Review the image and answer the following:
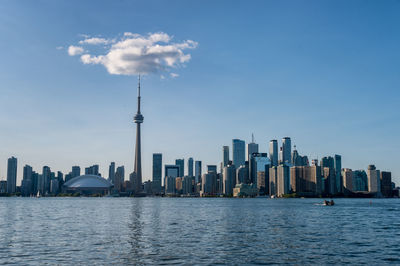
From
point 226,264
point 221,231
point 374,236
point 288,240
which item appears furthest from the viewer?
point 221,231

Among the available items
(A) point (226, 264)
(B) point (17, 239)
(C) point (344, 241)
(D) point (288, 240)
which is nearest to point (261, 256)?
(A) point (226, 264)

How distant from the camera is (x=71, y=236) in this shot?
63.4 m

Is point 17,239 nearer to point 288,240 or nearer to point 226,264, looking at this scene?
point 226,264

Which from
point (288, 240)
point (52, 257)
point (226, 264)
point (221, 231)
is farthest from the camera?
point (221, 231)

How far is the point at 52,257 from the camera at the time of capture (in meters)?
45.6

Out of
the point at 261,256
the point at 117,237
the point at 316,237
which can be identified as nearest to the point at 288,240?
the point at 316,237

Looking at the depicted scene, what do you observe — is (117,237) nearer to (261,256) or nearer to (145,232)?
(145,232)

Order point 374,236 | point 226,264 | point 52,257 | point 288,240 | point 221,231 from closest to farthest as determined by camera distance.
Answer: point 226,264, point 52,257, point 288,240, point 374,236, point 221,231

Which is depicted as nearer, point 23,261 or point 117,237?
point 23,261

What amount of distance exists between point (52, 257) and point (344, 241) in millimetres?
38634

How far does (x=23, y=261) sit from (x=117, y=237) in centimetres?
1969

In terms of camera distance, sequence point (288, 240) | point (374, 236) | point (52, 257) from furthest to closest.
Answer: point (374, 236)
point (288, 240)
point (52, 257)

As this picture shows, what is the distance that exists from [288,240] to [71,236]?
3150cm

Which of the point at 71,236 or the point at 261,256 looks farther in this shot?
the point at 71,236
